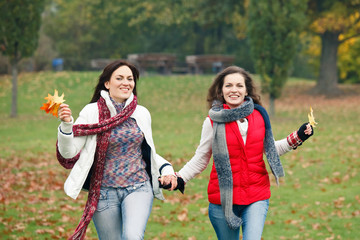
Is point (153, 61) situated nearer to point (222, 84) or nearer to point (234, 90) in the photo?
point (222, 84)

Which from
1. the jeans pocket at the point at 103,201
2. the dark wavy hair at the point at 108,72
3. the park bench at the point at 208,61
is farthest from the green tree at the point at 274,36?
the jeans pocket at the point at 103,201

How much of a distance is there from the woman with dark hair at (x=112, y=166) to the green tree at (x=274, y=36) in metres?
16.0

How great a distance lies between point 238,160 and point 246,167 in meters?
0.08

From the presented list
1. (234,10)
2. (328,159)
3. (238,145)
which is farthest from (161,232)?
(234,10)

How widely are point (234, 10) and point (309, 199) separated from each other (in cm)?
2129

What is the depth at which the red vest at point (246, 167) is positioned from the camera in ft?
14.7

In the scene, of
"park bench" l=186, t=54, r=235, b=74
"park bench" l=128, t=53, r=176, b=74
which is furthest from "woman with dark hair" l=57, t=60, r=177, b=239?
"park bench" l=186, t=54, r=235, b=74

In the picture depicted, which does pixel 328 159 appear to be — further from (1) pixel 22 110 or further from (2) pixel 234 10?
(2) pixel 234 10

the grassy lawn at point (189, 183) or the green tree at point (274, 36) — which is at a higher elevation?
the green tree at point (274, 36)

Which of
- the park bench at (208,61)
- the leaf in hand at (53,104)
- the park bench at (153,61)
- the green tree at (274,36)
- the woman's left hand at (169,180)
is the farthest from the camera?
the park bench at (208,61)

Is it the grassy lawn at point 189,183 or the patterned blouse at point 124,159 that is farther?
the grassy lawn at point 189,183

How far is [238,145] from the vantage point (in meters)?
4.51

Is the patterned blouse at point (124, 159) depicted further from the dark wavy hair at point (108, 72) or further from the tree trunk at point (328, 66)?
the tree trunk at point (328, 66)

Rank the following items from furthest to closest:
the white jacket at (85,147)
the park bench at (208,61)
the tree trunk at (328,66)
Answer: the park bench at (208,61) → the tree trunk at (328,66) → the white jacket at (85,147)
